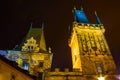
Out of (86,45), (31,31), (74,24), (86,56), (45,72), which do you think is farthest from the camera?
(31,31)

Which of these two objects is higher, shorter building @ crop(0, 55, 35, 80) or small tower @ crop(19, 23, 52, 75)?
small tower @ crop(19, 23, 52, 75)

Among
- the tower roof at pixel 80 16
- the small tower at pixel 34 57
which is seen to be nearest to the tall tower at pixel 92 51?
the tower roof at pixel 80 16

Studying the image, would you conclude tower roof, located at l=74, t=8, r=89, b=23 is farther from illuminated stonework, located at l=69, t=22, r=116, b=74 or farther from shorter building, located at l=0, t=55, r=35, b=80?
shorter building, located at l=0, t=55, r=35, b=80

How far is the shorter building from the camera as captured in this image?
17.9 meters

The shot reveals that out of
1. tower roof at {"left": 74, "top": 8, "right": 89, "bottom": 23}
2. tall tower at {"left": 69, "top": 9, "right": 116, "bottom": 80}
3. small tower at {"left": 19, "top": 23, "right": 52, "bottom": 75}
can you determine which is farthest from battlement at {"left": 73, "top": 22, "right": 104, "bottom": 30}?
small tower at {"left": 19, "top": 23, "right": 52, "bottom": 75}

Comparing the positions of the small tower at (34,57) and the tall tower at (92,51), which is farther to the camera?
the tall tower at (92,51)

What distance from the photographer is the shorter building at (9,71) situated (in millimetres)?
17938

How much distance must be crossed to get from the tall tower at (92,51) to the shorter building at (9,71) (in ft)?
37.5

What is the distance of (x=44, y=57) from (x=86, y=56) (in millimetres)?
6793

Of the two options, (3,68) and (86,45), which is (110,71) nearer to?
(86,45)

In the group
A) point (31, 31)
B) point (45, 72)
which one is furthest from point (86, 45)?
point (31, 31)

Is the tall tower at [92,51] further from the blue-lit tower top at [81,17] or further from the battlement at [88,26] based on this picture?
the blue-lit tower top at [81,17]

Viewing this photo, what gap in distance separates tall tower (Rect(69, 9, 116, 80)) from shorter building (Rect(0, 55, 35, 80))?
11418 mm

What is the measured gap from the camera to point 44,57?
31.5m
